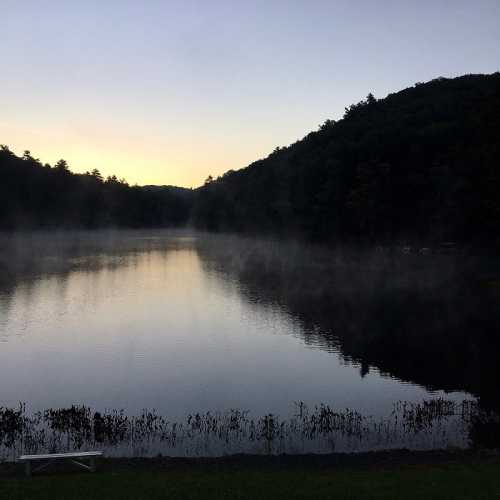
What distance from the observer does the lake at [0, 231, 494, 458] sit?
26.8 meters

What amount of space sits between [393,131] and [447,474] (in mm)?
114429

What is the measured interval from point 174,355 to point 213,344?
13.1 feet

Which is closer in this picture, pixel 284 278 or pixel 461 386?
pixel 461 386

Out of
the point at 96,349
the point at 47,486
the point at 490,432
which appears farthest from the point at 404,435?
the point at 96,349

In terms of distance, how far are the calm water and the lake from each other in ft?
0.33

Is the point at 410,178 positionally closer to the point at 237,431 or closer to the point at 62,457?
the point at 237,431

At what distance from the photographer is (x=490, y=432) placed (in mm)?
21766

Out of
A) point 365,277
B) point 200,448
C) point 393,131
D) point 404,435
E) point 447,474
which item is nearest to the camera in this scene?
point 447,474

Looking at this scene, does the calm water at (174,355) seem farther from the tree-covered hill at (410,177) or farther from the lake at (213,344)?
the tree-covered hill at (410,177)

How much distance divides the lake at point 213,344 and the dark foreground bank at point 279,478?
5.92 meters

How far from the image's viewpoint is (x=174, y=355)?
114ft

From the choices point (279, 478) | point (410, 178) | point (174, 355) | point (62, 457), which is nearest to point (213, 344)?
point (174, 355)

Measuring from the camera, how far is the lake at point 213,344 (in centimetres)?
2675

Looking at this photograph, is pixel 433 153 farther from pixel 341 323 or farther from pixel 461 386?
pixel 461 386
